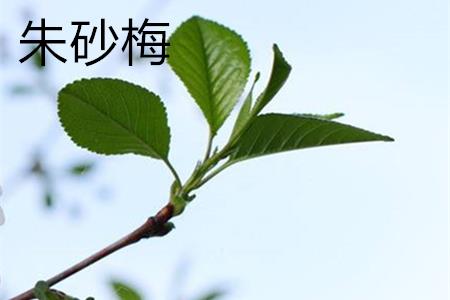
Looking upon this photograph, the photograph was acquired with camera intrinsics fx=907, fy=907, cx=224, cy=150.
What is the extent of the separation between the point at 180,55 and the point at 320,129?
3.9 inches

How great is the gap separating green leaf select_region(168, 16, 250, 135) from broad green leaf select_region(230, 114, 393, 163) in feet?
0.08

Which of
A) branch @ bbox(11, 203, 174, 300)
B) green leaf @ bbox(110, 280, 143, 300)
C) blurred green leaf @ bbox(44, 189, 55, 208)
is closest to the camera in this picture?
branch @ bbox(11, 203, 174, 300)

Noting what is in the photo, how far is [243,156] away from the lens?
22.3 inches

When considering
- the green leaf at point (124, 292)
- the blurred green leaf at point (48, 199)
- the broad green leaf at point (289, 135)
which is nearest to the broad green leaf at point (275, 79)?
the broad green leaf at point (289, 135)

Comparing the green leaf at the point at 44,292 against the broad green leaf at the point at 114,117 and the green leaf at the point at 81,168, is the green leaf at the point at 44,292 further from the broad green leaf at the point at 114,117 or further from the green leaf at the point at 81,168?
the green leaf at the point at 81,168

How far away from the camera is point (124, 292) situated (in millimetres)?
604

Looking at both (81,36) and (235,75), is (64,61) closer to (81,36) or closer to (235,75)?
(81,36)

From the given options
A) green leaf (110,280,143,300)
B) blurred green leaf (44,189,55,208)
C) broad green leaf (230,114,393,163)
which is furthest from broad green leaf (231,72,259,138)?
blurred green leaf (44,189,55,208)

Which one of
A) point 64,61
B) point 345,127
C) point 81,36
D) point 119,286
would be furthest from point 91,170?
point 345,127

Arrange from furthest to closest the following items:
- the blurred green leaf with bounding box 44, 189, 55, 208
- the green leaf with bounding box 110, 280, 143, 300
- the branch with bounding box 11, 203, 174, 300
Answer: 1. the blurred green leaf with bounding box 44, 189, 55, 208
2. the green leaf with bounding box 110, 280, 143, 300
3. the branch with bounding box 11, 203, 174, 300

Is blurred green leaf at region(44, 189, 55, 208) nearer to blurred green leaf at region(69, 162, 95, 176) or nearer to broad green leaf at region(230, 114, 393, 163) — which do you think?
blurred green leaf at region(69, 162, 95, 176)

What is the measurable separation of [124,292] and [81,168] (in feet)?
3.25

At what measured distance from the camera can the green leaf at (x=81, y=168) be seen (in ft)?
5.05

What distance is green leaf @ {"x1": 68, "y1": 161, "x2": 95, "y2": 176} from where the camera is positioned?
1541 mm
